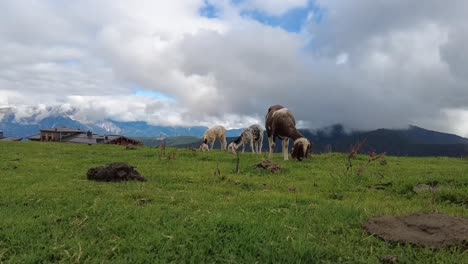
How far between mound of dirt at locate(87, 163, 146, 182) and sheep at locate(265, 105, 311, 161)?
1002 cm

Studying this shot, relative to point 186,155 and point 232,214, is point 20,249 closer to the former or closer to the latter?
point 232,214

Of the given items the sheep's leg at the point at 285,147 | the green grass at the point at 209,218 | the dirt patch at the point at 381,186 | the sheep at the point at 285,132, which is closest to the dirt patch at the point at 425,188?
the green grass at the point at 209,218

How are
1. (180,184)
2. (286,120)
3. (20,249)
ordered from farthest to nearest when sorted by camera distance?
(286,120) < (180,184) < (20,249)

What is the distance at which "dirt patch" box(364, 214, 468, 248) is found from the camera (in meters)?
6.85

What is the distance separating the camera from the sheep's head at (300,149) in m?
21.3

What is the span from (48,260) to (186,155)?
1723 centimetres

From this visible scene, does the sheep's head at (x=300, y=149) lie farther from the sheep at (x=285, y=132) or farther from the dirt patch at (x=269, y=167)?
the dirt patch at (x=269, y=167)

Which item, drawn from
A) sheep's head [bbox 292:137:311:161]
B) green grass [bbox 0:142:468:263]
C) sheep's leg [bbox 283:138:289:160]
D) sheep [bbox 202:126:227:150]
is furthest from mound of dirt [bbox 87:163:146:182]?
sheep [bbox 202:126:227:150]

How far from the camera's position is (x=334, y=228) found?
787 cm

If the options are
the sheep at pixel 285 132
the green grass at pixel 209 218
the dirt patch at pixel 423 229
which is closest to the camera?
the green grass at pixel 209 218

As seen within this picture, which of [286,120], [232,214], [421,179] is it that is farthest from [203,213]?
[286,120]

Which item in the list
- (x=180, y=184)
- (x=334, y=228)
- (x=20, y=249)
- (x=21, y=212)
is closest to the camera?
(x=20, y=249)

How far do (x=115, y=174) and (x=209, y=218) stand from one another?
6501 mm

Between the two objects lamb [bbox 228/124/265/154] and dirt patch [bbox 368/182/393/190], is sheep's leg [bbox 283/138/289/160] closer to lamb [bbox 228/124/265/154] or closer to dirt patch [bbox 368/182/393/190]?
lamb [bbox 228/124/265/154]
